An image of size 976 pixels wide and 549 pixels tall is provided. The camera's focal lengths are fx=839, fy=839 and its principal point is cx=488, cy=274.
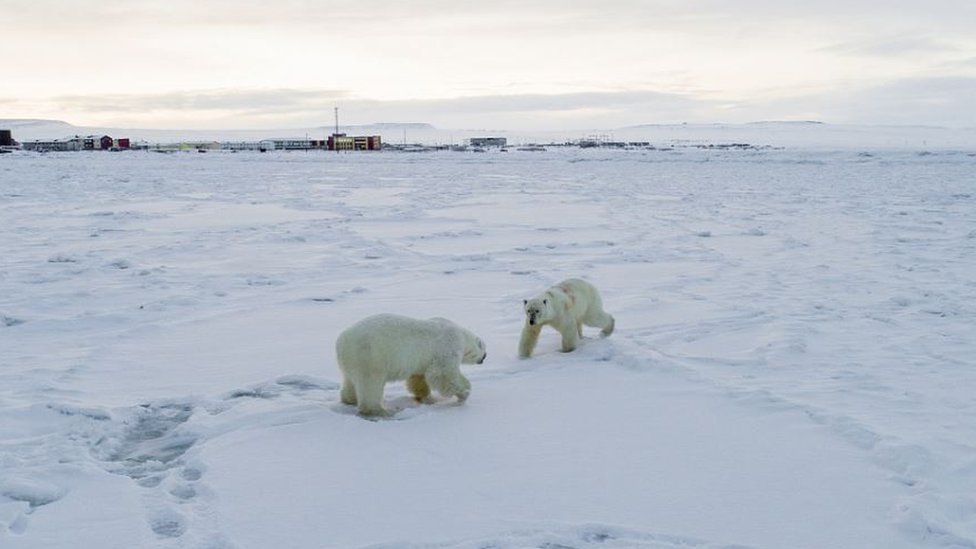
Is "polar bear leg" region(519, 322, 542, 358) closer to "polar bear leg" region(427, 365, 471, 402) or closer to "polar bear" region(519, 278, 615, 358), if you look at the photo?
"polar bear" region(519, 278, 615, 358)

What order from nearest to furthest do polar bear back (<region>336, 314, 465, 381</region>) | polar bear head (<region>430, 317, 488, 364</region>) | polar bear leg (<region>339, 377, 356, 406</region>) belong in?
1. polar bear back (<region>336, 314, 465, 381</region>)
2. polar bear leg (<region>339, 377, 356, 406</region>)
3. polar bear head (<region>430, 317, 488, 364</region>)

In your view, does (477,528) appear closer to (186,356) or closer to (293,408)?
(293,408)

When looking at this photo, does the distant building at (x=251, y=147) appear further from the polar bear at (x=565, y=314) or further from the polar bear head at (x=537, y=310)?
the polar bear head at (x=537, y=310)

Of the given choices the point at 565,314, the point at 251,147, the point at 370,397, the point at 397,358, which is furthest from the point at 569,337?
the point at 251,147

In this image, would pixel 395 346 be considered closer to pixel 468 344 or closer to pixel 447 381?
pixel 447 381

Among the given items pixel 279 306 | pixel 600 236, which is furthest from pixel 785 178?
pixel 279 306

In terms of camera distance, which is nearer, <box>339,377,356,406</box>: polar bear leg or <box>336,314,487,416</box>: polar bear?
<box>336,314,487,416</box>: polar bear

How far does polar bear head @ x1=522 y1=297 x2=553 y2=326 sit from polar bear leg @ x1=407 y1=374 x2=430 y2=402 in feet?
3.57

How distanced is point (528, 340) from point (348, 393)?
5.60 ft

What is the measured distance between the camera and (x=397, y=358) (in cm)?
500

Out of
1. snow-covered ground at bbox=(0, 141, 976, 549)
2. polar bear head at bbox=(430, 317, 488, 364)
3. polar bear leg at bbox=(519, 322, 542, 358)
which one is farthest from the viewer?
polar bear leg at bbox=(519, 322, 542, 358)

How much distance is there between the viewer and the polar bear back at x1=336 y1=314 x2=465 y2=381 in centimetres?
489

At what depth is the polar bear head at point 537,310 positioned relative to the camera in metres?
6.11

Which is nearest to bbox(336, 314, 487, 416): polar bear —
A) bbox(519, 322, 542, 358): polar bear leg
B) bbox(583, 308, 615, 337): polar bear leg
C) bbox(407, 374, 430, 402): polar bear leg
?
bbox(407, 374, 430, 402): polar bear leg
